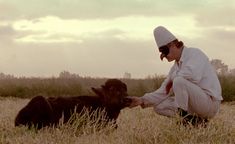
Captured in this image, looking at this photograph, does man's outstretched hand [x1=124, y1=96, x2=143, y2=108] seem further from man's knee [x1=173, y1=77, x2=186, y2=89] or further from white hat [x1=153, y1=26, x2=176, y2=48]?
white hat [x1=153, y1=26, x2=176, y2=48]

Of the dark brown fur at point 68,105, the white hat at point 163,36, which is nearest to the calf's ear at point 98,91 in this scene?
the dark brown fur at point 68,105

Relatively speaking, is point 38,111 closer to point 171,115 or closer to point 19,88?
point 171,115

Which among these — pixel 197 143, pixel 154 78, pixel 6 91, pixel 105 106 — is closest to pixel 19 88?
pixel 6 91

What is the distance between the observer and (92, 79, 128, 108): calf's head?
344 inches

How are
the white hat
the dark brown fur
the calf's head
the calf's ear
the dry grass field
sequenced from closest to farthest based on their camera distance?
the dry grass field → the white hat → the dark brown fur → the calf's head → the calf's ear

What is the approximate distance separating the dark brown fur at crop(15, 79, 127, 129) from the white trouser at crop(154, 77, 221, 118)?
1.07 metres

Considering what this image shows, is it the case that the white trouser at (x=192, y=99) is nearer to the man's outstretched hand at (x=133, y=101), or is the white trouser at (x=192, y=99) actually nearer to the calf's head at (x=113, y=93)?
the man's outstretched hand at (x=133, y=101)

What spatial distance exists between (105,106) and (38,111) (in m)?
1.07

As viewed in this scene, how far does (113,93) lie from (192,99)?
4.52ft

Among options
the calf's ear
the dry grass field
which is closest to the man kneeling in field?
the dry grass field

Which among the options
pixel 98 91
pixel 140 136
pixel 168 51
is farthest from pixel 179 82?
pixel 98 91

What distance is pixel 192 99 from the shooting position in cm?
790

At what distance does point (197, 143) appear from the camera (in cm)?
663

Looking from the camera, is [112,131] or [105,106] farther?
[105,106]
